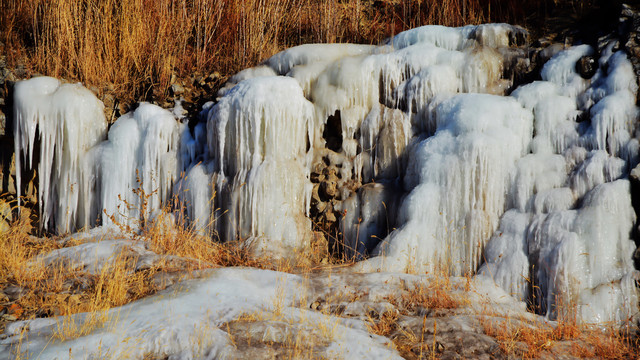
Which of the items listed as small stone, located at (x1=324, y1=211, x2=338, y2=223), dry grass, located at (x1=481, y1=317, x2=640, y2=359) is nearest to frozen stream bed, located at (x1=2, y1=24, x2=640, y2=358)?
small stone, located at (x1=324, y1=211, x2=338, y2=223)

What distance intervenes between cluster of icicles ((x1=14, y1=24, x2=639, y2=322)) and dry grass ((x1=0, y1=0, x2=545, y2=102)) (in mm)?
694

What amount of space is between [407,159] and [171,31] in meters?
3.99

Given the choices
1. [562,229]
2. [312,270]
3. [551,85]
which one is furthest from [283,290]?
[551,85]

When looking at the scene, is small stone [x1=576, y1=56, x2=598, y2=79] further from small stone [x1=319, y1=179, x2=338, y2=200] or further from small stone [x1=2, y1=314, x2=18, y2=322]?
small stone [x1=2, y1=314, x2=18, y2=322]

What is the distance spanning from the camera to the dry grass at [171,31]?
7129 millimetres

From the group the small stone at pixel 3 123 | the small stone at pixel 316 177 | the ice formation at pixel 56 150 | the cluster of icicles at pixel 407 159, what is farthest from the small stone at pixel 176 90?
the small stone at pixel 316 177

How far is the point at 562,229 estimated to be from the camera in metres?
4.80

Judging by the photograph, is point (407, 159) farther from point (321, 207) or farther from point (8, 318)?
point (8, 318)

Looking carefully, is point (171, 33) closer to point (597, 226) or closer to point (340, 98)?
point (340, 98)

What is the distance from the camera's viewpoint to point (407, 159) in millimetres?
6039

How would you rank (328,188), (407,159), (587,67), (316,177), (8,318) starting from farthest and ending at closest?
(316,177) → (328,188) → (407,159) → (587,67) → (8,318)

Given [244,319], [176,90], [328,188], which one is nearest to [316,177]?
[328,188]

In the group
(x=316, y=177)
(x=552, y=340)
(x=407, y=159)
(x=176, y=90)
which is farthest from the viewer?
(x=176, y=90)

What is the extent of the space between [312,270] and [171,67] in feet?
12.6
